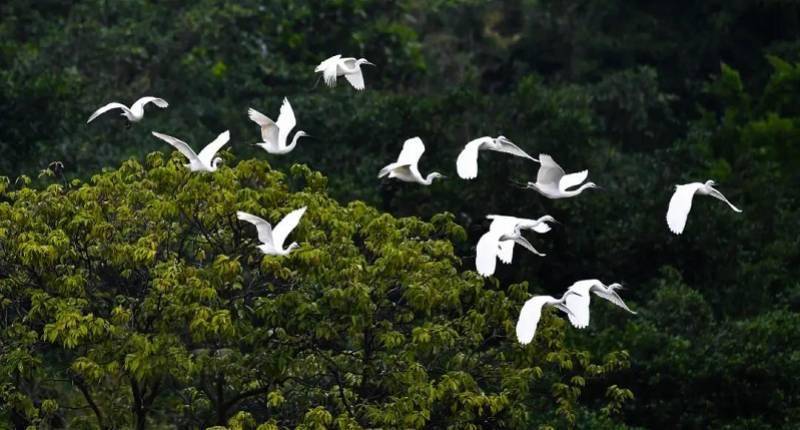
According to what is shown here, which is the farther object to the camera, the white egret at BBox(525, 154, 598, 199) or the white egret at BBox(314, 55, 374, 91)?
the white egret at BBox(314, 55, 374, 91)

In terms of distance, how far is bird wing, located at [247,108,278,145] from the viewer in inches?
594

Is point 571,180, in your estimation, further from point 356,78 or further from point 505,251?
point 356,78

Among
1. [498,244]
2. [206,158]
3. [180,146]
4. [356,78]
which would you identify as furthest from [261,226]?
[356,78]

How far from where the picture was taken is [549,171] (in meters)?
14.9

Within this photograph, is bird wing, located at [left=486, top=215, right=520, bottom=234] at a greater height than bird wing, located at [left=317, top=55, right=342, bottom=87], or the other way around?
bird wing, located at [left=317, top=55, right=342, bottom=87]

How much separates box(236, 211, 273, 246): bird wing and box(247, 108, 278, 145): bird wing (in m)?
1.55

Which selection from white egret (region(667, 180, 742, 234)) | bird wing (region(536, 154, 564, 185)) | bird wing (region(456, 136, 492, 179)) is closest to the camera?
white egret (region(667, 180, 742, 234))

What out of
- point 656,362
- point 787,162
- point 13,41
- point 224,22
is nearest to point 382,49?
point 224,22

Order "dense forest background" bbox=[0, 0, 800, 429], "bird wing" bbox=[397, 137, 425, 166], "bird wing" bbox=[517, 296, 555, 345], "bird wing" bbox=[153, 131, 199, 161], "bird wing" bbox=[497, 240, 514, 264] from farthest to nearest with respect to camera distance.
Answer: "dense forest background" bbox=[0, 0, 800, 429] → "bird wing" bbox=[397, 137, 425, 166] → "bird wing" bbox=[153, 131, 199, 161] → "bird wing" bbox=[497, 240, 514, 264] → "bird wing" bbox=[517, 296, 555, 345]

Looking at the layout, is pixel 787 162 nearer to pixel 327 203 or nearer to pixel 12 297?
pixel 327 203

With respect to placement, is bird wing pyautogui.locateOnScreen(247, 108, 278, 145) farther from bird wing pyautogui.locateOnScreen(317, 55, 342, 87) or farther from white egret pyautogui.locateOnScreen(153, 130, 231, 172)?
bird wing pyautogui.locateOnScreen(317, 55, 342, 87)

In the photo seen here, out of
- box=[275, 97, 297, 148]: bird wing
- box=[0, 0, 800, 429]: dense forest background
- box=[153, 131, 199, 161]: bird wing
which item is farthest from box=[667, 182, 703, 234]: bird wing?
box=[153, 131, 199, 161]: bird wing

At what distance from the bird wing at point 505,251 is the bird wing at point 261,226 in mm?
1652

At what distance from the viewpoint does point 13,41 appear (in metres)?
31.8
